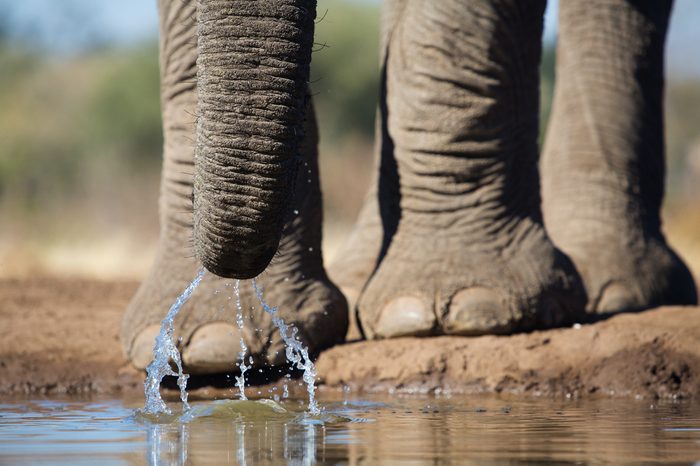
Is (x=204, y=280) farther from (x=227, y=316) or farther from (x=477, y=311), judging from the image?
(x=477, y=311)

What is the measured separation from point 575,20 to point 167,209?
206 centimetres

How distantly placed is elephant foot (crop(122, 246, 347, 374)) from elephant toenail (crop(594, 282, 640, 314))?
43.5 inches

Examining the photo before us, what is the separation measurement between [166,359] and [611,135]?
218 cm

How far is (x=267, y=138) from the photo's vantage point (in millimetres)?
2994

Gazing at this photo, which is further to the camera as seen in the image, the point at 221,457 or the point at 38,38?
the point at 38,38

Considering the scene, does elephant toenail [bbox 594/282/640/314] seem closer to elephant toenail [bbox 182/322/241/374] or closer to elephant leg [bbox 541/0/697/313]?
elephant leg [bbox 541/0/697/313]

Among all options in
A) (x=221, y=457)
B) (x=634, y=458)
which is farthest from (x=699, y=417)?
(x=221, y=457)

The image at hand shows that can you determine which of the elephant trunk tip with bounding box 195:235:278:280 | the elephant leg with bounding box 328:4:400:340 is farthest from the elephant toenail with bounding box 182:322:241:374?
the elephant trunk tip with bounding box 195:235:278:280

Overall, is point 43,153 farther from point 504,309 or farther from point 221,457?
point 221,457

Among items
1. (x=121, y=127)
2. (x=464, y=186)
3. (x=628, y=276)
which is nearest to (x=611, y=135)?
(x=628, y=276)

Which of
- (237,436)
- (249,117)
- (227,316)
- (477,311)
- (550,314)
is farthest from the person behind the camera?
(550,314)

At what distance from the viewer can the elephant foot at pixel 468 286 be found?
451 centimetres

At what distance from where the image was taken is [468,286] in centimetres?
453

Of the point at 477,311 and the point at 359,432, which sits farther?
the point at 477,311
